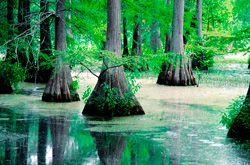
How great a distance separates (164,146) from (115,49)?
172 inches

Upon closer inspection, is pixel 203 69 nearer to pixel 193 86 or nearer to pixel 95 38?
pixel 193 86

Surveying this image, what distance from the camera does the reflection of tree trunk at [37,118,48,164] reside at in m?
5.92

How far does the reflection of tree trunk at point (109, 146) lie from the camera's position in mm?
6074

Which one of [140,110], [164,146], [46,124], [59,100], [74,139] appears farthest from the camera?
[59,100]

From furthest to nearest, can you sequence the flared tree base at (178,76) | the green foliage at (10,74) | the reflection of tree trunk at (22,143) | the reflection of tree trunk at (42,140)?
the flared tree base at (178,76), the green foliage at (10,74), the reflection of tree trunk at (42,140), the reflection of tree trunk at (22,143)

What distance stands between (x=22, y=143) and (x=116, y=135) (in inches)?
76.7

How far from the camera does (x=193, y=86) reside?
17.1 metres

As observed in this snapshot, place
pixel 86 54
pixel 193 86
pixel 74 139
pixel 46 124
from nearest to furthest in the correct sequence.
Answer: pixel 74 139 < pixel 46 124 < pixel 86 54 < pixel 193 86

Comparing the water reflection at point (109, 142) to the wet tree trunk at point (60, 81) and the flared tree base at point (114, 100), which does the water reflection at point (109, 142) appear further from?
the wet tree trunk at point (60, 81)

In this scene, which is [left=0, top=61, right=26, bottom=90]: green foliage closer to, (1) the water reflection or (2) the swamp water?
(2) the swamp water

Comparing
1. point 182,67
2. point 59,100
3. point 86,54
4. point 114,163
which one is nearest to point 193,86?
point 182,67

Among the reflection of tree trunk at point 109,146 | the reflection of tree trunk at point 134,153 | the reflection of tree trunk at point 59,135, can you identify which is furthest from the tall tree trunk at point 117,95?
the reflection of tree trunk at point 134,153

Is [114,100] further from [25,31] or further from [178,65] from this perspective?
[178,65]

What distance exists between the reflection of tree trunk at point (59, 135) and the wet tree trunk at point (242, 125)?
345 cm
